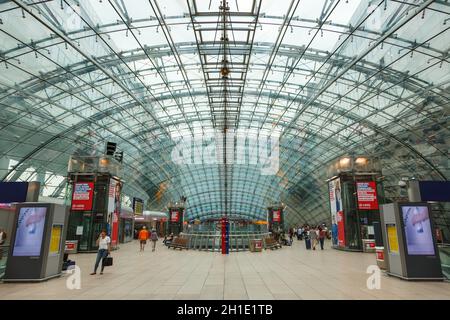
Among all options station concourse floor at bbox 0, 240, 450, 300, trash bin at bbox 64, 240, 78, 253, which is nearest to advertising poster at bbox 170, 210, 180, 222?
trash bin at bbox 64, 240, 78, 253

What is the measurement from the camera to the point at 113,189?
24031 millimetres

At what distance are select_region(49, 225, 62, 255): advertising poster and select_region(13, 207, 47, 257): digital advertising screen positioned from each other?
1.37ft

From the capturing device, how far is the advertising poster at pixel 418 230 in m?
9.92

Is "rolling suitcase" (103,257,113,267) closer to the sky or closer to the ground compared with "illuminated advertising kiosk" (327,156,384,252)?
closer to the ground

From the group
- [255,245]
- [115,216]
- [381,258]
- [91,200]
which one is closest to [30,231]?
[91,200]

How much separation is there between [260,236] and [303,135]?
2413 centimetres

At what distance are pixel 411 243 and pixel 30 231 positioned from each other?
12.8 meters

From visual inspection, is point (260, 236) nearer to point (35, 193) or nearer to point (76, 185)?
point (76, 185)

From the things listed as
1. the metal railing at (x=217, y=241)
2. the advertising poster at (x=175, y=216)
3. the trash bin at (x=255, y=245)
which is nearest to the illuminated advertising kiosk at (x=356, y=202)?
the metal railing at (x=217, y=241)

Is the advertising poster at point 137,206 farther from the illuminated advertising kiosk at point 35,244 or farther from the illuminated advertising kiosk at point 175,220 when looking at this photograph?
the illuminated advertising kiosk at point 35,244

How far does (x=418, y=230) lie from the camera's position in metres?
10.2

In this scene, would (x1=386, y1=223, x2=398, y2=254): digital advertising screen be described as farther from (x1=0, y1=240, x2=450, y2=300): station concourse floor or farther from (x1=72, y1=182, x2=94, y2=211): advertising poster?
(x1=72, y1=182, x2=94, y2=211): advertising poster

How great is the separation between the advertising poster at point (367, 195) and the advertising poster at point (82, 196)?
20045 millimetres

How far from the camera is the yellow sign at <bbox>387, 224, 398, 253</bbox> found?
10352mm
